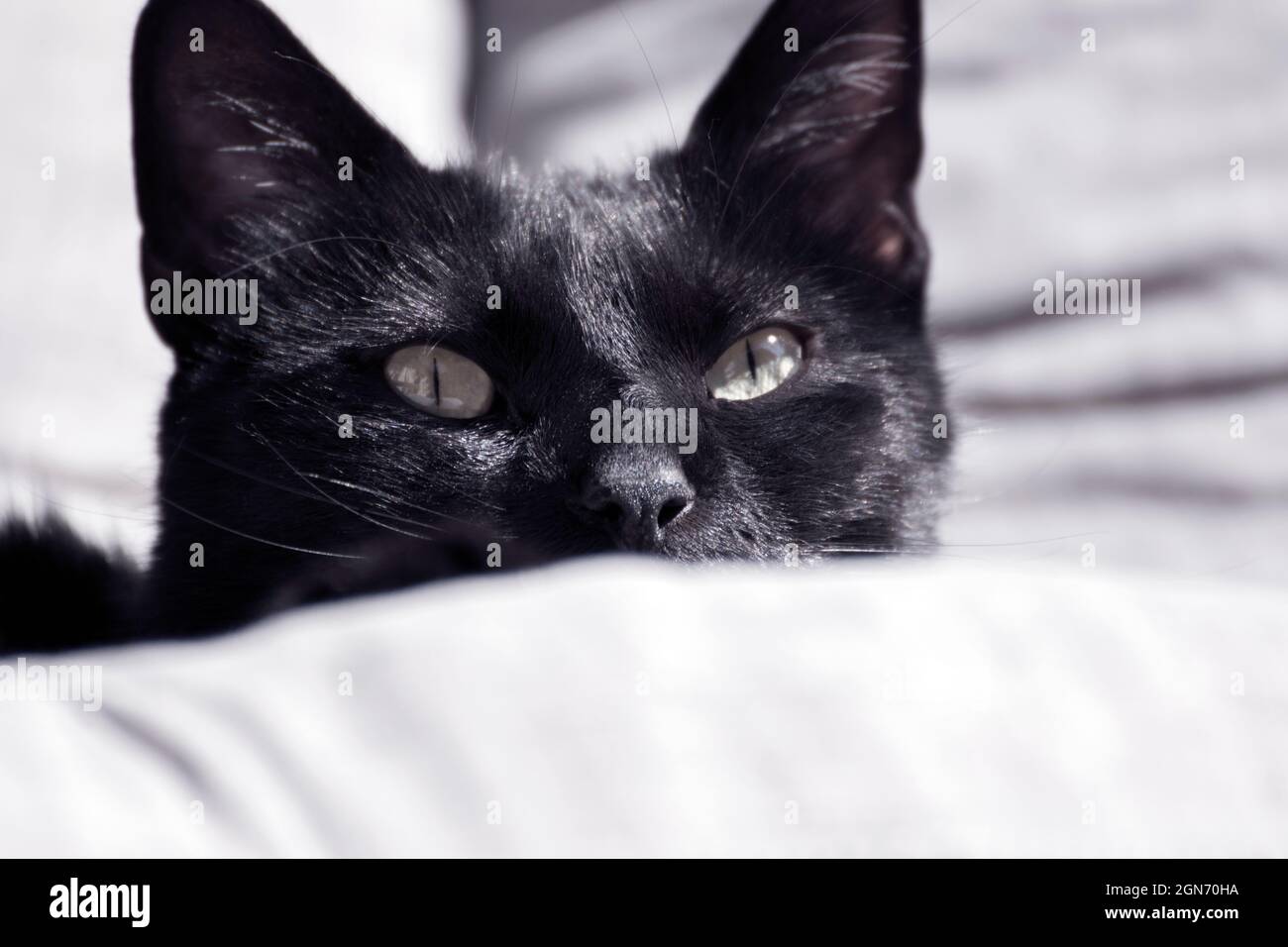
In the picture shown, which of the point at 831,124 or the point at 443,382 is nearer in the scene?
the point at 443,382

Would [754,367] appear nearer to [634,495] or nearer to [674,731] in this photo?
[634,495]

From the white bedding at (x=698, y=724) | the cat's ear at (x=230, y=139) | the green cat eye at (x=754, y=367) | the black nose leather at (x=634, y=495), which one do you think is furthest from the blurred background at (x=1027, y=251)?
the white bedding at (x=698, y=724)

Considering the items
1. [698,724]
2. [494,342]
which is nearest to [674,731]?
[698,724]

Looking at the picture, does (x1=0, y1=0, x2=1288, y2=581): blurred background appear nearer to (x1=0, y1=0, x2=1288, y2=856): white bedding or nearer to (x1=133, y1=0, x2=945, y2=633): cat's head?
(x1=133, y1=0, x2=945, y2=633): cat's head

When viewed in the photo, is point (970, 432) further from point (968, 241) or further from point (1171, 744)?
point (1171, 744)

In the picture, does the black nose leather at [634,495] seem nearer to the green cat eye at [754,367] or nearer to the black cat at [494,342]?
the black cat at [494,342]

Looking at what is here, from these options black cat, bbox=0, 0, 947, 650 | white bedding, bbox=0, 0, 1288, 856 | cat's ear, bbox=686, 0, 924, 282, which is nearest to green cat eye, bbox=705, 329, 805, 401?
black cat, bbox=0, 0, 947, 650

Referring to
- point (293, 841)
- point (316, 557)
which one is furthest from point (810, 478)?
point (293, 841)
